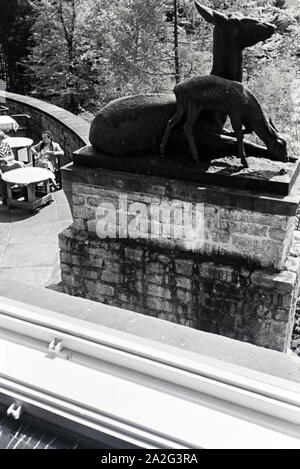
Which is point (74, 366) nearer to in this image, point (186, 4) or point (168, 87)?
point (168, 87)

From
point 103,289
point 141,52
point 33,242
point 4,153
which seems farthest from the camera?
point 141,52

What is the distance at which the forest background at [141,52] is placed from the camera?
45.9 feet

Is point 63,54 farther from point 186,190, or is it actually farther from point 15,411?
point 15,411

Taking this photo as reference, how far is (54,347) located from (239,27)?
3.30 meters

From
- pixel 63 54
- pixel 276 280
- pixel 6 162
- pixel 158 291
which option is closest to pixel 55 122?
pixel 6 162

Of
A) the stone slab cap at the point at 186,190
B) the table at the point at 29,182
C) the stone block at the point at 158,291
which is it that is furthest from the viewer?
the table at the point at 29,182

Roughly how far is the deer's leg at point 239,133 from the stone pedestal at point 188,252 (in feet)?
1.05

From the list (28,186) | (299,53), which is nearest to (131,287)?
(28,186)

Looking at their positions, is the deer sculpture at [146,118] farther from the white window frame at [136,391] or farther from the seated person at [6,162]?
the seated person at [6,162]

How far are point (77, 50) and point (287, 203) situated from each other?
16107 mm

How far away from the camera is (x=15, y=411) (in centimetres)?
117

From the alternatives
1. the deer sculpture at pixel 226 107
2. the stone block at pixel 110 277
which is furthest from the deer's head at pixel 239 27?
the stone block at pixel 110 277

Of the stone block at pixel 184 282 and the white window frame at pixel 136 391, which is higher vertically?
the white window frame at pixel 136 391

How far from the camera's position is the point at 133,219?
4.48 m
